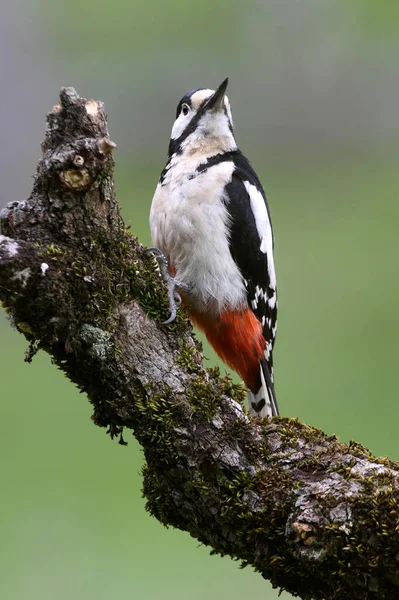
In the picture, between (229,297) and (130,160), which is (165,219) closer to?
(229,297)

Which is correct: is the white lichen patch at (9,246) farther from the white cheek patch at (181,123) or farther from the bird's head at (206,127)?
the white cheek patch at (181,123)

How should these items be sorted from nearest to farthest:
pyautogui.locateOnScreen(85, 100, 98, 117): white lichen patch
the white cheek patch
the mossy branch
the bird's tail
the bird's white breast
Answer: the mossy branch, pyautogui.locateOnScreen(85, 100, 98, 117): white lichen patch, the bird's white breast, the bird's tail, the white cheek patch

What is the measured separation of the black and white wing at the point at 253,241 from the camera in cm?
343

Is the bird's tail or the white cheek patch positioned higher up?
the white cheek patch

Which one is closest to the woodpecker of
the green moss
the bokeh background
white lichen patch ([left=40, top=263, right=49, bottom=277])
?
the green moss

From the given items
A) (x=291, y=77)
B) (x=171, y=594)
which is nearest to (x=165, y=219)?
(x=171, y=594)

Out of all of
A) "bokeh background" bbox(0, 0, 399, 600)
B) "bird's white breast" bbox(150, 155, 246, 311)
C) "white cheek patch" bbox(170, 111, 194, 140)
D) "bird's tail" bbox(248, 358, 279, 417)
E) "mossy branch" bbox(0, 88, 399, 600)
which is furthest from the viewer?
"bokeh background" bbox(0, 0, 399, 600)

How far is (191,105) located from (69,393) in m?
3.82

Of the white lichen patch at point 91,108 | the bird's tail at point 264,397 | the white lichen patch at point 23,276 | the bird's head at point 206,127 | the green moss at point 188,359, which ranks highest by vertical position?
the bird's head at point 206,127

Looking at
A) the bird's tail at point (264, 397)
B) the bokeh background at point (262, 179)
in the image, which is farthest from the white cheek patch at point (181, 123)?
the bokeh background at point (262, 179)

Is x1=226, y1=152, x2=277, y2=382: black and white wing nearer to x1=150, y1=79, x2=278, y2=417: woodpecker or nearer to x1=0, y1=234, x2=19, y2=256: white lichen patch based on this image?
x1=150, y1=79, x2=278, y2=417: woodpecker

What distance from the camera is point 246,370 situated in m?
3.63

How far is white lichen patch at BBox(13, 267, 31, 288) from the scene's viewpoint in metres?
2.28

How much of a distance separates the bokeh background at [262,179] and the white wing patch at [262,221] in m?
1.89
